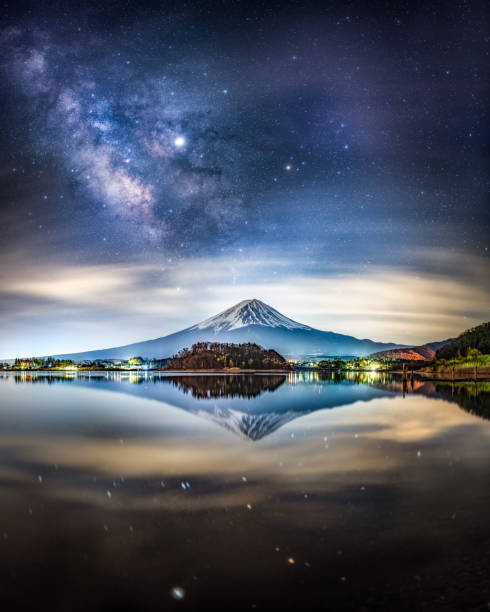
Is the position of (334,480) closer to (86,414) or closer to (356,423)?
(356,423)

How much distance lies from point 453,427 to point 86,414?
956 cm

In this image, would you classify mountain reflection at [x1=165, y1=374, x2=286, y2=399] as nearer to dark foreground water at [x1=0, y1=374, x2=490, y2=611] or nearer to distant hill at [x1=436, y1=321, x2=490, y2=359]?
dark foreground water at [x1=0, y1=374, x2=490, y2=611]

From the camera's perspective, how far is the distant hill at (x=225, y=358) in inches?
5066

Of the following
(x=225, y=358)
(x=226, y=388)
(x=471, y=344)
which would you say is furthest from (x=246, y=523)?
(x=225, y=358)

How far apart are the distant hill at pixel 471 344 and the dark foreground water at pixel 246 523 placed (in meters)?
60.5

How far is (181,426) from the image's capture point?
1177cm

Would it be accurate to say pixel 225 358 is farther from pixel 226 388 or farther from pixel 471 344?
pixel 226 388

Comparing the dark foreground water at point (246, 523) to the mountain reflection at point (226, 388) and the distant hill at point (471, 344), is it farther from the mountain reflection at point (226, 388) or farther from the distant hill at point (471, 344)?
the distant hill at point (471, 344)

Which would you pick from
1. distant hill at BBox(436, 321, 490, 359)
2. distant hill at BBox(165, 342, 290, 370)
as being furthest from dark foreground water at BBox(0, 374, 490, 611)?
distant hill at BBox(165, 342, 290, 370)

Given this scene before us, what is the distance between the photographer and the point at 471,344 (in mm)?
70312

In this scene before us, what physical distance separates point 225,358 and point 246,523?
421 ft

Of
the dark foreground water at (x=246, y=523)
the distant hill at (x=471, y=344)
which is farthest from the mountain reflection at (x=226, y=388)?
the distant hill at (x=471, y=344)

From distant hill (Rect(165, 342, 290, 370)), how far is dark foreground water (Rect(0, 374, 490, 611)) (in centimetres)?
11754

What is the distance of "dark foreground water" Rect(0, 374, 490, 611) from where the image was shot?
129 inches
